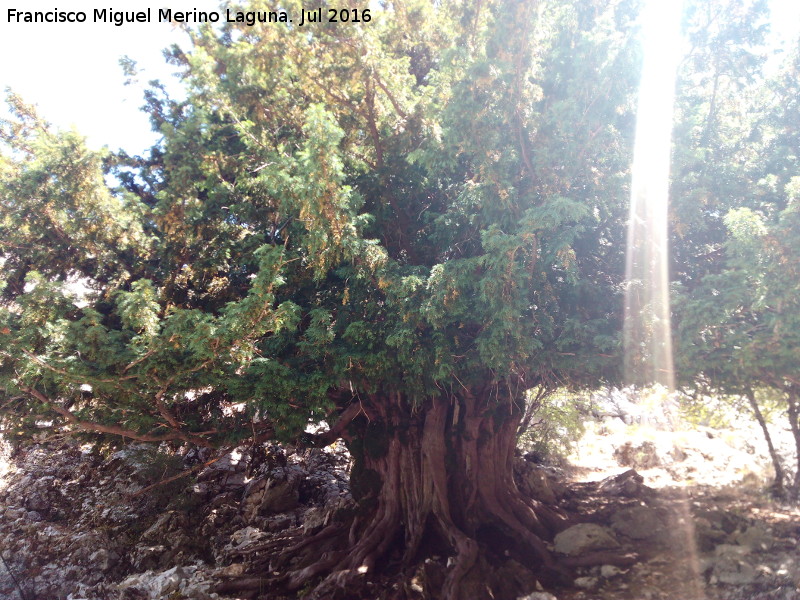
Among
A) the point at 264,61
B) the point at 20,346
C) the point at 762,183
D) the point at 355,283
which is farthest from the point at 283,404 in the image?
the point at 762,183

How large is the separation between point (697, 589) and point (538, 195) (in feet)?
16.7

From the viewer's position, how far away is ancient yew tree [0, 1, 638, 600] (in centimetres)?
559

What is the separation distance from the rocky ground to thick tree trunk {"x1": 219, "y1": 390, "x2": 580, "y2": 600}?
714 mm

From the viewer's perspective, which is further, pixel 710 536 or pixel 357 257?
pixel 710 536

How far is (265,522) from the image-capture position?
33.9 ft

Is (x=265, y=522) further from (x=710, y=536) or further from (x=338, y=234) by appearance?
(x=710, y=536)

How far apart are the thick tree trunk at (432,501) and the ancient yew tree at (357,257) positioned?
0.05m

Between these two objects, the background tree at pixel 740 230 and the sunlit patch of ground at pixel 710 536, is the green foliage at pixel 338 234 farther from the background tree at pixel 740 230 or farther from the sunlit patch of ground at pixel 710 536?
the sunlit patch of ground at pixel 710 536

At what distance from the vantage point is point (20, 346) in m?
5.21

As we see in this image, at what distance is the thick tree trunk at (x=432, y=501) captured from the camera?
23.8ft

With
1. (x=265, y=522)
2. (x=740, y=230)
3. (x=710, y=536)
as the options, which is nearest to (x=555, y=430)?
(x=710, y=536)

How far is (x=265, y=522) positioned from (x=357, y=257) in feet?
22.9

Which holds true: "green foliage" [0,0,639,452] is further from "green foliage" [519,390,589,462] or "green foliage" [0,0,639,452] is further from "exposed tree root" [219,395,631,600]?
"green foliage" [519,390,589,462]

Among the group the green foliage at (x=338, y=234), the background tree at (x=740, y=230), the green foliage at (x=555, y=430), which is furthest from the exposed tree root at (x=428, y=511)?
the green foliage at (x=555, y=430)
